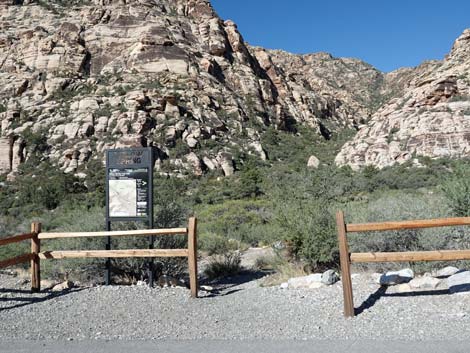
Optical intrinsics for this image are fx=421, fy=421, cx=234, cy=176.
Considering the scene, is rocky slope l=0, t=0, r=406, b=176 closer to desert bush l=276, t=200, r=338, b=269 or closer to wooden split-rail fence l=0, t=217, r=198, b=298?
desert bush l=276, t=200, r=338, b=269

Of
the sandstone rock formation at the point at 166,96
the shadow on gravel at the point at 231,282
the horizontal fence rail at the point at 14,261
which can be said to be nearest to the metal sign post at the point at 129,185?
the horizontal fence rail at the point at 14,261

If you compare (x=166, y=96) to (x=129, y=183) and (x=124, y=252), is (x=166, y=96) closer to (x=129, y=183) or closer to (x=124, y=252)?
(x=129, y=183)

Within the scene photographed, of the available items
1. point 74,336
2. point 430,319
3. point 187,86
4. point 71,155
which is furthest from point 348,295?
point 187,86

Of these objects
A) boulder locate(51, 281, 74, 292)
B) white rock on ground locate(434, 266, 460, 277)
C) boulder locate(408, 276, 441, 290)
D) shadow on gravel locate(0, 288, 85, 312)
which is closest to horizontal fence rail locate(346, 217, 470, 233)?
boulder locate(408, 276, 441, 290)

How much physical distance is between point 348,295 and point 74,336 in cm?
356

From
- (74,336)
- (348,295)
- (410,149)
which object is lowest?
(74,336)

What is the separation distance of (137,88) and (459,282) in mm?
45346

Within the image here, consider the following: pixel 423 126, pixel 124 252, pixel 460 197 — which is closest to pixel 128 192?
pixel 124 252

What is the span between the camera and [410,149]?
3547 cm

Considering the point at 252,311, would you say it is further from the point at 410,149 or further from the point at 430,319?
the point at 410,149

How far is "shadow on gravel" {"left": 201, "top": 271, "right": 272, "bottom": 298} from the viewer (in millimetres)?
7781

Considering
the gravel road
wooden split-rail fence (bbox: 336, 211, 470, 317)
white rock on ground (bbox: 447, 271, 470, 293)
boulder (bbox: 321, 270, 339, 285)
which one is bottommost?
the gravel road

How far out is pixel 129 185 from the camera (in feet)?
27.4

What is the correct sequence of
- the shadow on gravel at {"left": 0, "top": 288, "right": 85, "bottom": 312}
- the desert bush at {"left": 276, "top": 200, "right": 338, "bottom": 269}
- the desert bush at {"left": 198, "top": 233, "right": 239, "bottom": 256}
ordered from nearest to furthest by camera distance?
the shadow on gravel at {"left": 0, "top": 288, "right": 85, "bottom": 312}, the desert bush at {"left": 276, "top": 200, "right": 338, "bottom": 269}, the desert bush at {"left": 198, "top": 233, "right": 239, "bottom": 256}
